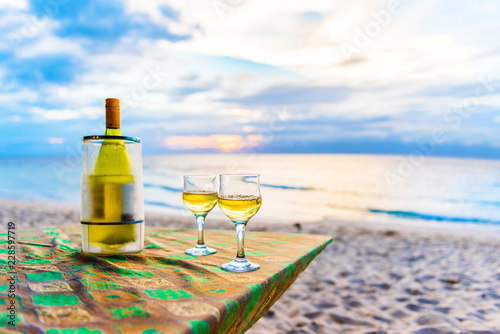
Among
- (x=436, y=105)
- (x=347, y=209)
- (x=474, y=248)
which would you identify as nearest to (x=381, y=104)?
(x=436, y=105)

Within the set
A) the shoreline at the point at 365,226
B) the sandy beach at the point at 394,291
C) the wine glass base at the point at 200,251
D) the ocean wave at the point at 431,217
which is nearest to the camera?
the wine glass base at the point at 200,251

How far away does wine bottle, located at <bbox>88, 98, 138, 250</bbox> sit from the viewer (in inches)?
43.5

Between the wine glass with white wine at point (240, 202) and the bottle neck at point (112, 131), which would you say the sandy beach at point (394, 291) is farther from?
the bottle neck at point (112, 131)

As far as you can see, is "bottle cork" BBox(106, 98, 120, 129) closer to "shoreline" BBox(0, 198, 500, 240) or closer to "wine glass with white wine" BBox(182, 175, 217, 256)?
"wine glass with white wine" BBox(182, 175, 217, 256)

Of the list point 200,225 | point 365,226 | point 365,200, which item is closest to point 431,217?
point 365,226

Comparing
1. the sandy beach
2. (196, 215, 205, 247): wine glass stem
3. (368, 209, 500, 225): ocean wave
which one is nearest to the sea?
(368, 209, 500, 225): ocean wave

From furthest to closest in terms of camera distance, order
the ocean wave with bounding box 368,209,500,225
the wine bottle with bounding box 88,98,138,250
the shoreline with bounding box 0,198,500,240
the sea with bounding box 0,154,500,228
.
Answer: the sea with bounding box 0,154,500,228, the ocean wave with bounding box 368,209,500,225, the shoreline with bounding box 0,198,500,240, the wine bottle with bounding box 88,98,138,250

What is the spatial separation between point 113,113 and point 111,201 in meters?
0.30

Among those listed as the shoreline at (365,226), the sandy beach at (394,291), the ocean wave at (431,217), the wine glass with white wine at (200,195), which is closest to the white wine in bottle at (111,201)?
the wine glass with white wine at (200,195)

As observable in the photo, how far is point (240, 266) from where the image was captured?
3.33 ft

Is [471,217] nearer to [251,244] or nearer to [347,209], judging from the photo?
[347,209]

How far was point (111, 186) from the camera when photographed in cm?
112

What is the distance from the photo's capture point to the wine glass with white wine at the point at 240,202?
102 centimetres

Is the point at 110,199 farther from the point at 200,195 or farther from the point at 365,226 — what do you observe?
the point at 365,226
